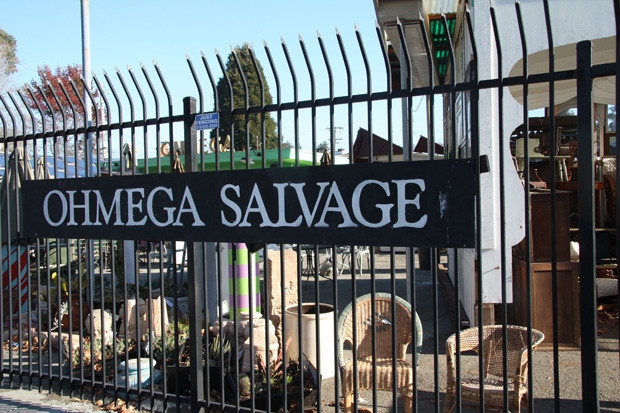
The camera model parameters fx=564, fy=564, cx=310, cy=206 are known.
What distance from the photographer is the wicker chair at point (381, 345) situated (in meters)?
3.75

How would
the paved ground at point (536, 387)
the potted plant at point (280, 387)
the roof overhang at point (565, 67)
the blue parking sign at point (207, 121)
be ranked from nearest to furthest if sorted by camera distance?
the blue parking sign at point (207, 121)
the potted plant at point (280, 387)
the paved ground at point (536, 387)
the roof overhang at point (565, 67)

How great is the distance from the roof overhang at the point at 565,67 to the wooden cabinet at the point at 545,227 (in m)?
1.39

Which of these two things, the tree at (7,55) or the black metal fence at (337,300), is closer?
the black metal fence at (337,300)

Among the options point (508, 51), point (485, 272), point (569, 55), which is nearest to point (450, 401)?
point (485, 272)

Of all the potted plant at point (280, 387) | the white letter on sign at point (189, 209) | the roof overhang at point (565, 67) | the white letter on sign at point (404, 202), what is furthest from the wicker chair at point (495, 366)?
the roof overhang at point (565, 67)

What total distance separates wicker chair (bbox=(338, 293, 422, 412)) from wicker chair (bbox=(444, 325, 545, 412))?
0.28 metres

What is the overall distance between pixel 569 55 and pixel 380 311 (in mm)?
4113

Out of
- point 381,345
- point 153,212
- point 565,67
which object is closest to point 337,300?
point 381,345

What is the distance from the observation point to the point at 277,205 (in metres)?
3.29

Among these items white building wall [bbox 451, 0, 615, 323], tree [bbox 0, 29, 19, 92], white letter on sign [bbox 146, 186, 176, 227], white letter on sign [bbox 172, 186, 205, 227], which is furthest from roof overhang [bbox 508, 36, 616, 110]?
tree [bbox 0, 29, 19, 92]

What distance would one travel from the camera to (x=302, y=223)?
126 inches

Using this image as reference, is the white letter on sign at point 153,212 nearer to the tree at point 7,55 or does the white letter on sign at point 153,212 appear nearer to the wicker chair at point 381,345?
the wicker chair at point 381,345

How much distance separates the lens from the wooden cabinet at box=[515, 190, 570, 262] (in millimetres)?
5758

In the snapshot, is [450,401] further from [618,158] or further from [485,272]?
[485,272]
